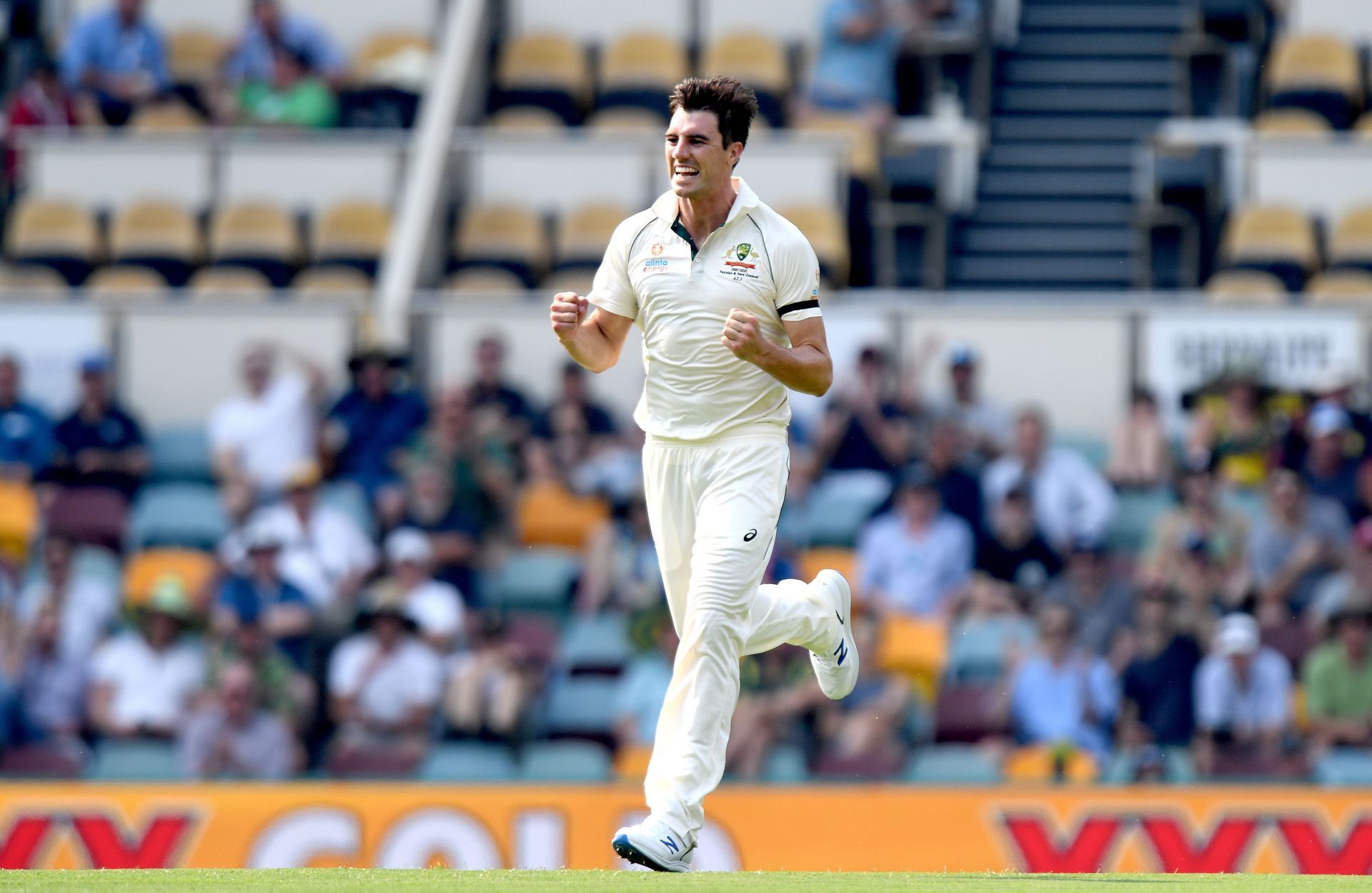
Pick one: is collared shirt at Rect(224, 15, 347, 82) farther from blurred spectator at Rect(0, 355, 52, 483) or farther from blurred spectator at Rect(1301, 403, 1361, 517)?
blurred spectator at Rect(1301, 403, 1361, 517)

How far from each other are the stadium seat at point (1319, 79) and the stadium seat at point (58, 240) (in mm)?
8982

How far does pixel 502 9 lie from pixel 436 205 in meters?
2.69

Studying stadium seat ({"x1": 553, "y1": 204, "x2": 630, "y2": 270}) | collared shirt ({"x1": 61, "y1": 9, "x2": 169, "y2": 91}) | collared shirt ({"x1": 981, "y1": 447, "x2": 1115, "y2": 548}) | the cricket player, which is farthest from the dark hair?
collared shirt ({"x1": 61, "y1": 9, "x2": 169, "y2": 91})

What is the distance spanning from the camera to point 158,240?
1619cm

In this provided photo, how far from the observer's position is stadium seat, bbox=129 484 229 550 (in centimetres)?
1406

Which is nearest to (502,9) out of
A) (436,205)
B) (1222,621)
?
(436,205)

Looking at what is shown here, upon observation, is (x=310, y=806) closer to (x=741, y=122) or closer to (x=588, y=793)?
(x=588, y=793)

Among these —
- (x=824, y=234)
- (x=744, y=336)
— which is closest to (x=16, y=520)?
(x=824, y=234)

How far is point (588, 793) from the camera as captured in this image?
37.6 feet

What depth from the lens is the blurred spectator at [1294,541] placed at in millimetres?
13008

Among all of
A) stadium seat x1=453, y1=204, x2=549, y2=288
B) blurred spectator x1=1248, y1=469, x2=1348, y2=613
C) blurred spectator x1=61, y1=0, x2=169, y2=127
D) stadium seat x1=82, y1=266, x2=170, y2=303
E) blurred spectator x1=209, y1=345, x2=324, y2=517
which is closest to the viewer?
blurred spectator x1=1248, y1=469, x2=1348, y2=613

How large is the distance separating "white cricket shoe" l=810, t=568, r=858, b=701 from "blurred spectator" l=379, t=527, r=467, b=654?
5224mm

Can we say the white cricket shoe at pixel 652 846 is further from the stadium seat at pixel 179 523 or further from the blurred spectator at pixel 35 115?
the blurred spectator at pixel 35 115

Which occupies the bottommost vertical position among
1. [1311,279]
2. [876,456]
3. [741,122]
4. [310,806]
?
[310,806]
